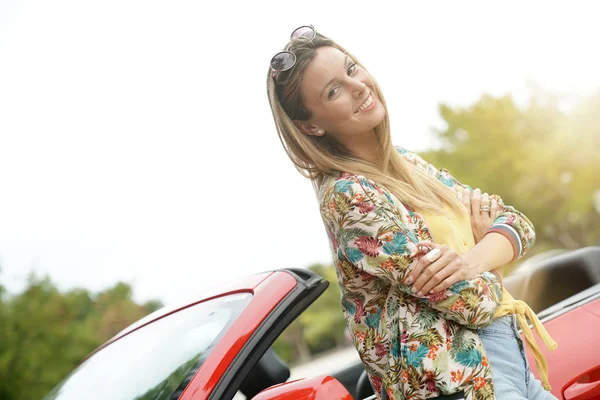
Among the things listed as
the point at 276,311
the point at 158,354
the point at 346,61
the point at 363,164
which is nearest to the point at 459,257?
the point at 363,164

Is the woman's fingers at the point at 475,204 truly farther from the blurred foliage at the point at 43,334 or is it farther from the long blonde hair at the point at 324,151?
the blurred foliage at the point at 43,334

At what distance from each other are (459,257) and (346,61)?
707mm

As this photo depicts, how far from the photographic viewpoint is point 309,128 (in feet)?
6.14

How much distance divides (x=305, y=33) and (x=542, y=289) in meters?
1.72

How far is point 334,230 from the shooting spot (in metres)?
1.68

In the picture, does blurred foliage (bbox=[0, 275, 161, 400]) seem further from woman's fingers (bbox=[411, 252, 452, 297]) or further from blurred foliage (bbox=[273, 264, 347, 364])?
woman's fingers (bbox=[411, 252, 452, 297])

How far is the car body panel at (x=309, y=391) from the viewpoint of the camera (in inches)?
60.2

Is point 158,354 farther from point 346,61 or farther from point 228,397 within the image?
point 346,61

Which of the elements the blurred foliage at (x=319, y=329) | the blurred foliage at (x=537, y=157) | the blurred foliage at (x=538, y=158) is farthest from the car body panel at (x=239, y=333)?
the blurred foliage at (x=319, y=329)

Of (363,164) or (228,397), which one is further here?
(363,164)

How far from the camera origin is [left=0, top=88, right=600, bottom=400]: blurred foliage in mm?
20375

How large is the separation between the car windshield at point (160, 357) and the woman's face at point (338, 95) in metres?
0.59

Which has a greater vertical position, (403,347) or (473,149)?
(403,347)

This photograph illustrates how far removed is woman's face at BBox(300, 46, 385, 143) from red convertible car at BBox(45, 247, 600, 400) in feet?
1.56
